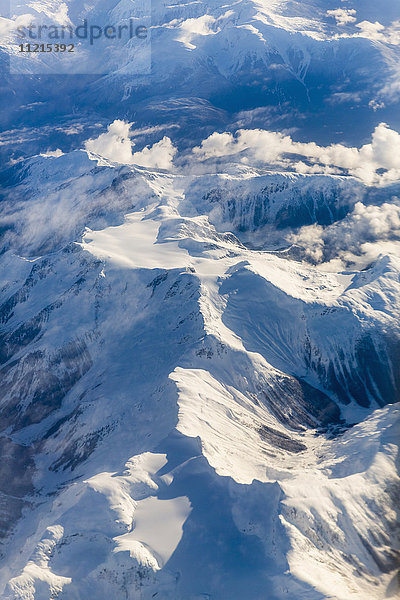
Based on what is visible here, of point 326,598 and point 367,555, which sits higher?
point 326,598

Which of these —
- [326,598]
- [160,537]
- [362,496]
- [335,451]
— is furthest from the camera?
[335,451]

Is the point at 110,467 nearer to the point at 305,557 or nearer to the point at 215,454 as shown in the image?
the point at 215,454

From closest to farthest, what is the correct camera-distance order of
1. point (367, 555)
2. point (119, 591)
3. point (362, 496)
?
point (119, 591)
point (367, 555)
point (362, 496)

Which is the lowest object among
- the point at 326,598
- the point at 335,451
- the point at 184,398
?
the point at 335,451

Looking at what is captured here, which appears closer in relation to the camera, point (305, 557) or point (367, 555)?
point (305, 557)

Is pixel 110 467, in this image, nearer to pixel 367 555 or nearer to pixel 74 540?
pixel 74 540

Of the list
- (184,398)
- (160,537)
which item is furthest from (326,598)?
(184,398)

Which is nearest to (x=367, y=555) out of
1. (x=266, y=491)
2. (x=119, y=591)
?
(x=266, y=491)

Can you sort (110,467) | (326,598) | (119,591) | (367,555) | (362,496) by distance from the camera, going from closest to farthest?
(326,598) → (119,591) → (367,555) → (362,496) → (110,467)

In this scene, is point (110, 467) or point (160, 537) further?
point (110, 467)
